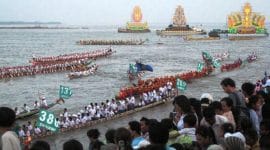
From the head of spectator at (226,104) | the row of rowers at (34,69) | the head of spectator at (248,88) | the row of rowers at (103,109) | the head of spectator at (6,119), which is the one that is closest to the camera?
the head of spectator at (6,119)

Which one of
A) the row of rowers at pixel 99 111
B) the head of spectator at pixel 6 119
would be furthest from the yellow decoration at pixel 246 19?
the head of spectator at pixel 6 119

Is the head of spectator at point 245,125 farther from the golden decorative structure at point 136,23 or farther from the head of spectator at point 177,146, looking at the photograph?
the golden decorative structure at point 136,23

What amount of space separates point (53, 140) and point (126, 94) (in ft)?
30.4

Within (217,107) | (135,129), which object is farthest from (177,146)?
(217,107)

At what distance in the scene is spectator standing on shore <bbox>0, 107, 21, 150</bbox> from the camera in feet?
17.2

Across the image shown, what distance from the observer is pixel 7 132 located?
5.34 metres

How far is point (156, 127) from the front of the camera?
579cm

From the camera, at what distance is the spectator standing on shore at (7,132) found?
524 centimetres

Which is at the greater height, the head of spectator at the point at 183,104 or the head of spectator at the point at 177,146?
the head of spectator at the point at 183,104

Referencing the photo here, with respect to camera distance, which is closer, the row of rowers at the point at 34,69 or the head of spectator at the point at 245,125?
the head of spectator at the point at 245,125

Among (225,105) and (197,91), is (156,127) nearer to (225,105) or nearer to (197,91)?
(225,105)

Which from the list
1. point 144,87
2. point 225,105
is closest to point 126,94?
point 144,87

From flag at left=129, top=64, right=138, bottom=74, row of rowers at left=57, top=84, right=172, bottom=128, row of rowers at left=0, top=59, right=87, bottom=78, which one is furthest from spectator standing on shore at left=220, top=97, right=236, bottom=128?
row of rowers at left=0, top=59, right=87, bottom=78

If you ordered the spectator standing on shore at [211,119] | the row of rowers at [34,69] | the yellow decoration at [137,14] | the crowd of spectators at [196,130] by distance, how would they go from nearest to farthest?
the crowd of spectators at [196,130] < the spectator standing on shore at [211,119] < the row of rowers at [34,69] < the yellow decoration at [137,14]
